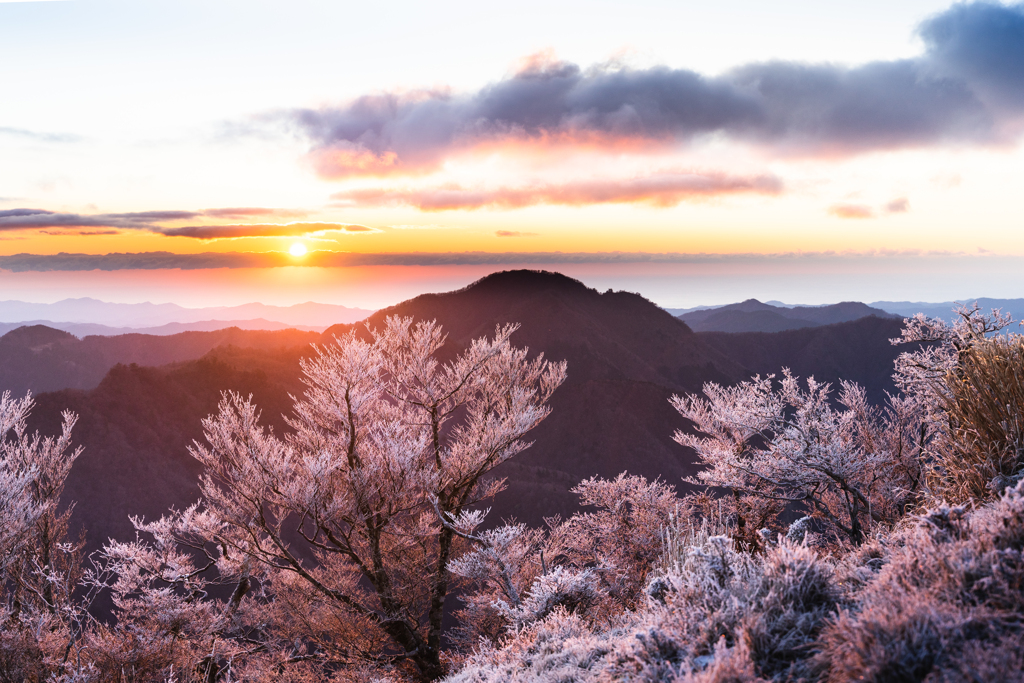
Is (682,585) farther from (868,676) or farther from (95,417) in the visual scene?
(95,417)

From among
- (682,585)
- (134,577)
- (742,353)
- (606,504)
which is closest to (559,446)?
(606,504)

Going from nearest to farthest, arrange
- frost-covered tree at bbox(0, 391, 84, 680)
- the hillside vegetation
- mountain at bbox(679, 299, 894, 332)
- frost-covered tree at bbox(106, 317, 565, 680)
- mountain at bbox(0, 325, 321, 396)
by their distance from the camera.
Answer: the hillside vegetation → frost-covered tree at bbox(0, 391, 84, 680) → frost-covered tree at bbox(106, 317, 565, 680) → mountain at bbox(0, 325, 321, 396) → mountain at bbox(679, 299, 894, 332)

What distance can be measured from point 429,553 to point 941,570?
13.2m

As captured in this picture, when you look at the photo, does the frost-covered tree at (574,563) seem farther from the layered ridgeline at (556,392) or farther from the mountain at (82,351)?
the mountain at (82,351)

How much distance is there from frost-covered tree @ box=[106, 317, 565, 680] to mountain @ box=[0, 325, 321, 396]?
212 ft

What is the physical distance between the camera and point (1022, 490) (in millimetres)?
3387

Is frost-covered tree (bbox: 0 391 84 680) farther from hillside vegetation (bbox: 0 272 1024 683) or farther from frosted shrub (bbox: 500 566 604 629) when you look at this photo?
frosted shrub (bbox: 500 566 604 629)

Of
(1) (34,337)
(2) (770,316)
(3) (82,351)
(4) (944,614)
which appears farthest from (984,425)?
(2) (770,316)

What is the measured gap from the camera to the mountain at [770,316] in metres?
142

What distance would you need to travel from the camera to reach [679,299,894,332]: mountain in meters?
142

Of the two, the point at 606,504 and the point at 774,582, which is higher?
the point at 774,582

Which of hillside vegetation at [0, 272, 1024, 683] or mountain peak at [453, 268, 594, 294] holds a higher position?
mountain peak at [453, 268, 594, 294]

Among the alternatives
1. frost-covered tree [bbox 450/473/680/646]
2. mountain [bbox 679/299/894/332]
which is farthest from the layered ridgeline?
mountain [bbox 679/299/894/332]

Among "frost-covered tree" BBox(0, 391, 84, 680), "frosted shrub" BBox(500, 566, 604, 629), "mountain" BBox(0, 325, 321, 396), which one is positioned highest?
"frosted shrub" BBox(500, 566, 604, 629)
